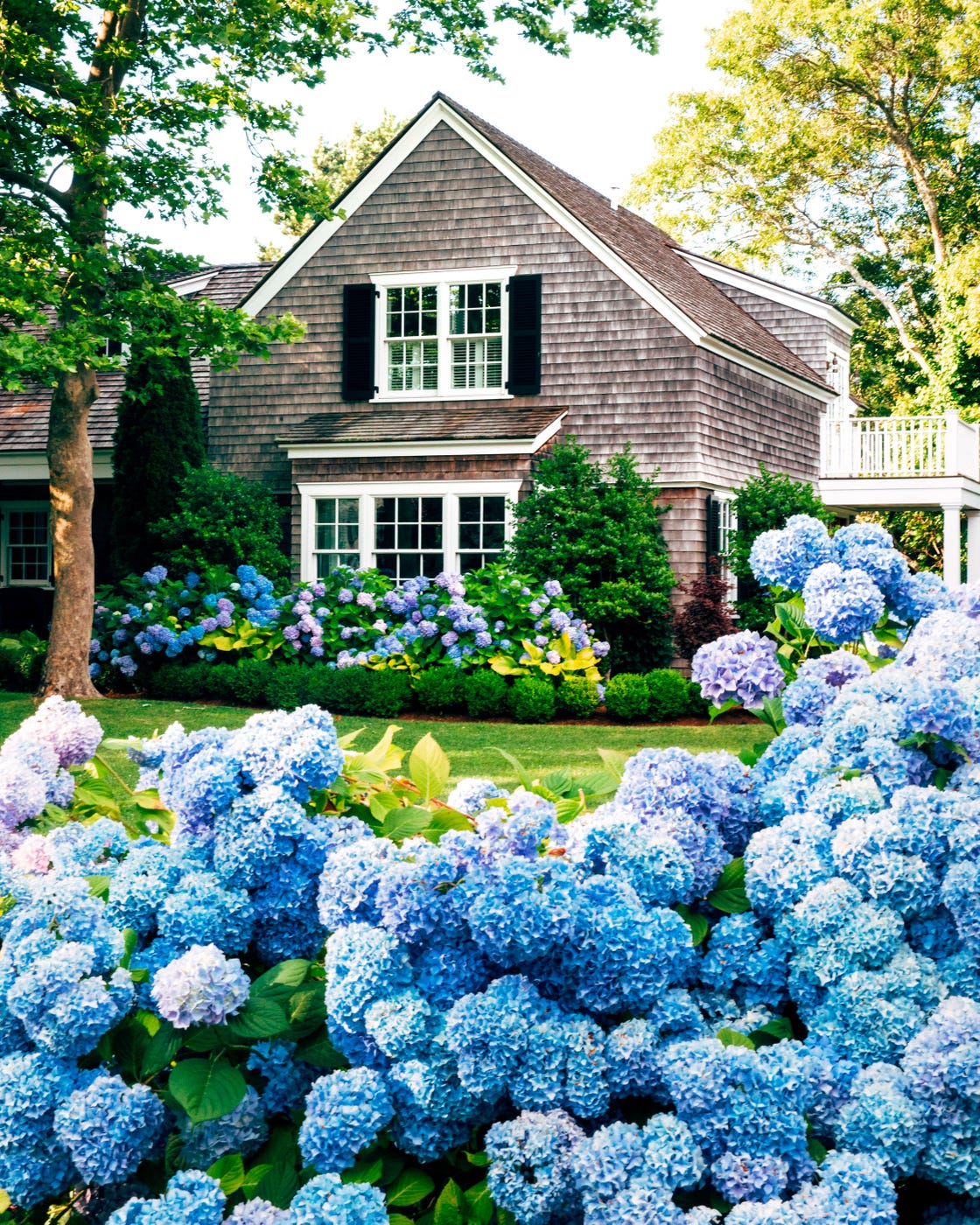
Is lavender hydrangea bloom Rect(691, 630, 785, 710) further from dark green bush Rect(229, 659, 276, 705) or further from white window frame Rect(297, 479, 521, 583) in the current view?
white window frame Rect(297, 479, 521, 583)

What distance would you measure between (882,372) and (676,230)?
7.21m

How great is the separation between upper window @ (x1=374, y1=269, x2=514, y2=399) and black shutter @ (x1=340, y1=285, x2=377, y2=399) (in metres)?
0.13

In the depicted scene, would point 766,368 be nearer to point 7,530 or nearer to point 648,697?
point 648,697

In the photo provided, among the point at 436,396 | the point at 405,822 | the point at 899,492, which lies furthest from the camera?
the point at 899,492

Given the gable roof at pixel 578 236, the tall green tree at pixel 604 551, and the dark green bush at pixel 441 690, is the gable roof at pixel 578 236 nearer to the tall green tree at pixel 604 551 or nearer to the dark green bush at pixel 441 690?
the tall green tree at pixel 604 551

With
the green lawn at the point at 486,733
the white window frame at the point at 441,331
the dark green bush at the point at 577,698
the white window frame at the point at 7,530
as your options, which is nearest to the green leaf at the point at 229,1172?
the green lawn at the point at 486,733

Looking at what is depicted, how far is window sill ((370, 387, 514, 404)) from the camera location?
1588 centimetres

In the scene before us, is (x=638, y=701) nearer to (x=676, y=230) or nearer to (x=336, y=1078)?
(x=336, y=1078)

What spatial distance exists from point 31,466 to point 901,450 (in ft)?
43.9

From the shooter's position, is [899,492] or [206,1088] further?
[899,492]

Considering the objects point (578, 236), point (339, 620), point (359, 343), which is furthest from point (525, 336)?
point (339, 620)

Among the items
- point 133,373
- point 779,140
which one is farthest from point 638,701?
point 779,140

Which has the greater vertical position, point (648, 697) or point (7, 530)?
point (7, 530)

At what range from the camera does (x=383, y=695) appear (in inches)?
483
